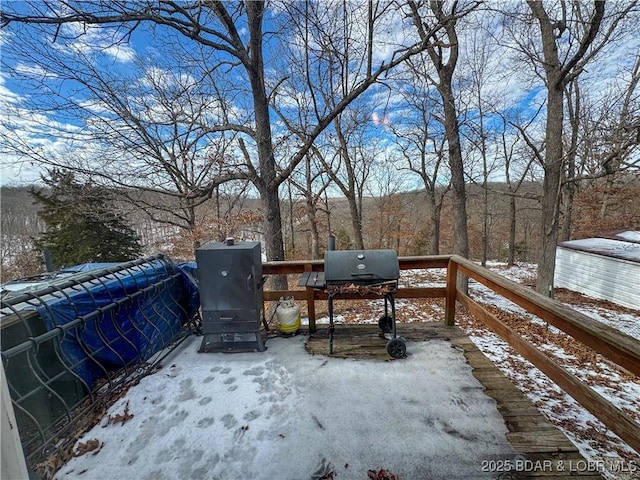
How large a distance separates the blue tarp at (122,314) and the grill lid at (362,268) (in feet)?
5.46

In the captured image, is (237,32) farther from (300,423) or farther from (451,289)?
(300,423)

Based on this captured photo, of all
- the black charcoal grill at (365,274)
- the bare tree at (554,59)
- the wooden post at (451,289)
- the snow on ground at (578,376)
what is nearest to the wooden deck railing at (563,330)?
the wooden post at (451,289)

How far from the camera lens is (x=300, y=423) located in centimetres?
179

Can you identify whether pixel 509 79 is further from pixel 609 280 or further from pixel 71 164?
pixel 71 164

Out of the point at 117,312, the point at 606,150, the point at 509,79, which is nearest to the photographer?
the point at 117,312

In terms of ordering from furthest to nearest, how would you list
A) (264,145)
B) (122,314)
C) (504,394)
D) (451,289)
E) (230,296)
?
(264,145)
(451,289)
(230,296)
(122,314)
(504,394)

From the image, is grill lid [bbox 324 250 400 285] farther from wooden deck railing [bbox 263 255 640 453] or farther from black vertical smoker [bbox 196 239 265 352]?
black vertical smoker [bbox 196 239 265 352]

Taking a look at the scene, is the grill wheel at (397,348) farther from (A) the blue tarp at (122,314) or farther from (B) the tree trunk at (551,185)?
(B) the tree trunk at (551,185)

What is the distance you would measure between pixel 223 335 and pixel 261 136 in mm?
4177

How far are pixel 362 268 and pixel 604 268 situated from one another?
36.3 feet

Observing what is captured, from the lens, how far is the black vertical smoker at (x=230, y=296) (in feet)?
8.32

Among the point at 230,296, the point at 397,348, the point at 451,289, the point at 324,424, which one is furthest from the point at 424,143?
the point at 324,424

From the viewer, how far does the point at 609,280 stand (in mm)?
8695

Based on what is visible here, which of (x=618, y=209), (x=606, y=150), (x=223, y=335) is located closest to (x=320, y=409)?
(x=223, y=335)
